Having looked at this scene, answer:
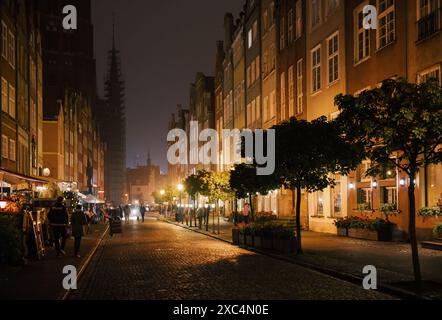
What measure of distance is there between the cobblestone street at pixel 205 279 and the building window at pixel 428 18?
1028cm

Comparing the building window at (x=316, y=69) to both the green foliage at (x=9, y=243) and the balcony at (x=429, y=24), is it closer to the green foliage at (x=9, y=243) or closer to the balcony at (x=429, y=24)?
the balcony at (x=429, y=24)

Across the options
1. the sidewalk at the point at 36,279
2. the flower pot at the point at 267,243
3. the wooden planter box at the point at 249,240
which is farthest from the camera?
the wooden planter box at the point at 249,240

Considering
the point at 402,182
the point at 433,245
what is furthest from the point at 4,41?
the point at 433,245

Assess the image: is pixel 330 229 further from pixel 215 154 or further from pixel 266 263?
pixel 215 154

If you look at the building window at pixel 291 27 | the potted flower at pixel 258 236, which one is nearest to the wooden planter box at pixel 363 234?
the potted flower at pixel 258 236

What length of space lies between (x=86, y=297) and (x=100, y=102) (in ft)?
509

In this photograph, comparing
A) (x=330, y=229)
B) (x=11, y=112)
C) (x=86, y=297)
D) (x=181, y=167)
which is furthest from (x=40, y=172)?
(x=181, y=167)

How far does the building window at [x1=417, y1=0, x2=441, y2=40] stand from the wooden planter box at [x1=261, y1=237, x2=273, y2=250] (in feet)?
30.8

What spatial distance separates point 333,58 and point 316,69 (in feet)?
7.82

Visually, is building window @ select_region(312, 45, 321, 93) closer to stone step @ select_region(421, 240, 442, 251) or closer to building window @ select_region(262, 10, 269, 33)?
building window @ select_region(262, 10, 269, 33)

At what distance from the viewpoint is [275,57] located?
141 ft

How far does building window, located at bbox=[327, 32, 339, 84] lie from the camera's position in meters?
32.5

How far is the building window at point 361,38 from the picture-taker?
29.0 m

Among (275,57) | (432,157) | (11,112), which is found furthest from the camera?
(275,57)
